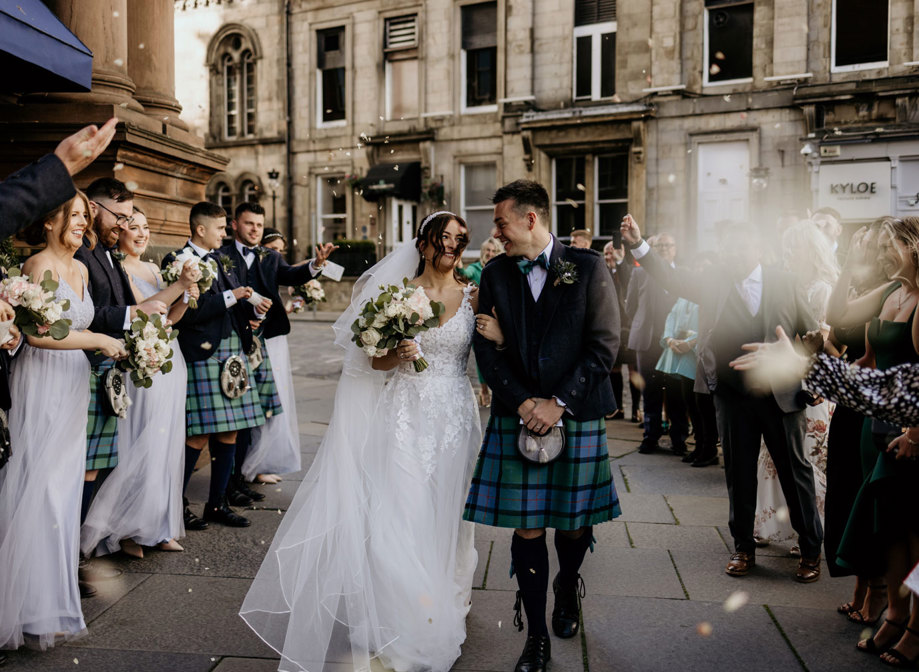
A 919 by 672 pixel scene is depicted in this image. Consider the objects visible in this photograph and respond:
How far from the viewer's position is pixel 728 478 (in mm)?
4820

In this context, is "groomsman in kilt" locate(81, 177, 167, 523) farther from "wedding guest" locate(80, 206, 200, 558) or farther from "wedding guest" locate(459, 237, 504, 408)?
"wedding guest" locate(459, 237, 504, 408)

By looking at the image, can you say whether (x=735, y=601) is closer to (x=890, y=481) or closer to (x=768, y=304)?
(x=890, y=481)

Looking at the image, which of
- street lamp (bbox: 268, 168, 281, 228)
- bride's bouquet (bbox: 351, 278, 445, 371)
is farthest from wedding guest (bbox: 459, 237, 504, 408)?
street lamp (bbox: 268, 168, 281, 228)

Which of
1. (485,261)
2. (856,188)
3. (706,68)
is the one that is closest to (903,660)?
(485,261)

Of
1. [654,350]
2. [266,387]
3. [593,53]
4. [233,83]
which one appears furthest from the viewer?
[233,83]

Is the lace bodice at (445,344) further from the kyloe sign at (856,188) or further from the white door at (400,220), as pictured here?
the white door at (400,220)

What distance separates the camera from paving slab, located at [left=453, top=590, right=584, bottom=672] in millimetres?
3460

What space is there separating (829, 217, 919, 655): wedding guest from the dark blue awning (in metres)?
4.69

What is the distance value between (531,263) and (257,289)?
3.08 metres

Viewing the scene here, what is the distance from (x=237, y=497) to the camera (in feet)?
19.7

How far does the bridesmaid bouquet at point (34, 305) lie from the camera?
337cm

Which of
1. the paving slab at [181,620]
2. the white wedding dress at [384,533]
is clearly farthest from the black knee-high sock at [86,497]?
the white wedding dress at [384,533]

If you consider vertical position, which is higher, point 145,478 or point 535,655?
point 145,478

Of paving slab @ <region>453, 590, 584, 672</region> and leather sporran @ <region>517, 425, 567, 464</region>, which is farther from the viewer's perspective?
leather sporran @ <region>517, 425, 567, 464</region>
